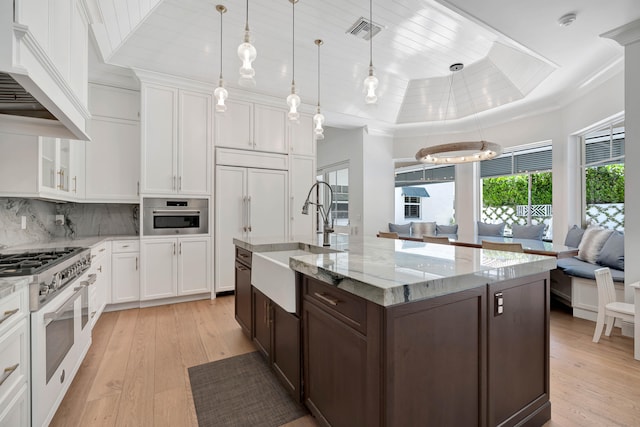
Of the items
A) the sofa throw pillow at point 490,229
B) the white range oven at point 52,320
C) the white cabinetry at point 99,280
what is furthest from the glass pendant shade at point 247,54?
the sofa throw pillow at point 490,229

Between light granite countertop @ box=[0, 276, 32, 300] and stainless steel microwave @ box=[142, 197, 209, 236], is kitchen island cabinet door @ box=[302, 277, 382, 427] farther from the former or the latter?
stainless steel microwave @ box=[142, 197, 209, 236]

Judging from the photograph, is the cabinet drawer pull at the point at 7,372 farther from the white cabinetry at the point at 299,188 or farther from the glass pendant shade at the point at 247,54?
the white cabinetry at the point at 299,188

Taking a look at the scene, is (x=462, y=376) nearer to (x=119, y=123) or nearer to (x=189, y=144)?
(x=189, y=144)

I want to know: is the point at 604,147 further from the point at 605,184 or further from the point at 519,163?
the point at 519,163

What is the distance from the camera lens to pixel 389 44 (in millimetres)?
3672

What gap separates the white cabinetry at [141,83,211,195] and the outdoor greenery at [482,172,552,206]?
5282mm

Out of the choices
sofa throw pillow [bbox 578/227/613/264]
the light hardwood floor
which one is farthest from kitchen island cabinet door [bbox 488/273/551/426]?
sofa throw pillow [bbox 578/227/613/264]

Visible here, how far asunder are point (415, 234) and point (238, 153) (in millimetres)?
3847

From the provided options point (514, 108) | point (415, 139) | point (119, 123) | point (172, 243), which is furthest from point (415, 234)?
point (119, 123)

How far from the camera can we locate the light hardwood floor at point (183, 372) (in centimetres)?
172

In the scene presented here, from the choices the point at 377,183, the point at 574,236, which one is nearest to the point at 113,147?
the point at 377,183

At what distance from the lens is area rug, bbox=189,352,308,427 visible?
5.57ft

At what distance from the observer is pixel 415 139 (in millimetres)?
6332

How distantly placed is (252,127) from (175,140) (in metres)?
1.05
